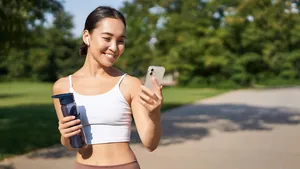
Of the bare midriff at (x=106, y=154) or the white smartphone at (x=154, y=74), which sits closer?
the white smartphone at (x=154, y=74)

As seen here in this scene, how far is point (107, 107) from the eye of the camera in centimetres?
172

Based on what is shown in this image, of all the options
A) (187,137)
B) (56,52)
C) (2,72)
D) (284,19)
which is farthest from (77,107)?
(2,72)

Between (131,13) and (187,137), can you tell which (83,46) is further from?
(131,13)

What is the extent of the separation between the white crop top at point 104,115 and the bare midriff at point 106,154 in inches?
0.9

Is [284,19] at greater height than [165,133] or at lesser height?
greater

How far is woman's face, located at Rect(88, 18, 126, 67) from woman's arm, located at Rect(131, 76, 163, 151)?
0.15 meters

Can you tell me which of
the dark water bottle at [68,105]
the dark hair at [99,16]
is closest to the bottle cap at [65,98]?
the dark water bottle at [68,105]

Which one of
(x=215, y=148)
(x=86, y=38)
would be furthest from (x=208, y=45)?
(x=86, y=38)

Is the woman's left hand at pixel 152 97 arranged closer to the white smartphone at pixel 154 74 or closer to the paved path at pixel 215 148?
the white smartphone at pixel 154 74

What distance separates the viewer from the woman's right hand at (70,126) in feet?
5.38

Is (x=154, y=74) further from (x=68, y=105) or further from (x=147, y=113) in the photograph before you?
(x=68, y=105)

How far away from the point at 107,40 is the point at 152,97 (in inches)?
14.5

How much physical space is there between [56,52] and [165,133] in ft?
147

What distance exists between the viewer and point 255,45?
40.4 metres
